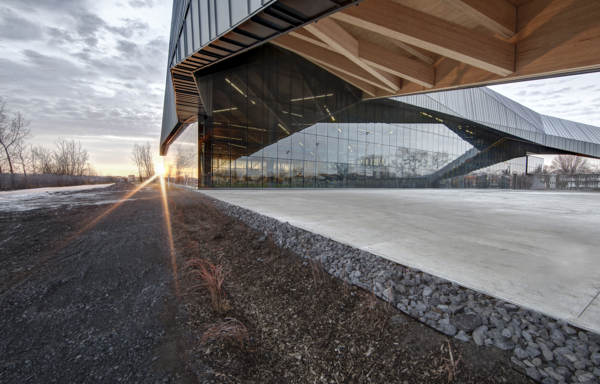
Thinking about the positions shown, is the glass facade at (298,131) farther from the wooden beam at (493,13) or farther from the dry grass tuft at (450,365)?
the dry grass tuft at (450,365)

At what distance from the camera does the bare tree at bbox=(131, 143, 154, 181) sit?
62844 mm

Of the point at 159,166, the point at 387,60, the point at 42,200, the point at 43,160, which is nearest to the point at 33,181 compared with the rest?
the point at 42,200

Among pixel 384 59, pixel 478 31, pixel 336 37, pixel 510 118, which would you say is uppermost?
pixel 510 118

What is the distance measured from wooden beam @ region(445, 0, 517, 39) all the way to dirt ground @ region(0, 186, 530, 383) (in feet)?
26.5

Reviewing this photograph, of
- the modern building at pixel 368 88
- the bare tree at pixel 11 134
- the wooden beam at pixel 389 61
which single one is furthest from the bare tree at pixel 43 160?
the wooden beam at pixel 389 61

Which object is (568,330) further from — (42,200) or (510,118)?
(510,118)

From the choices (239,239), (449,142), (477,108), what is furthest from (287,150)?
(477,108)

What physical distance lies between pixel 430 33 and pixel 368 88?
36.1 ft

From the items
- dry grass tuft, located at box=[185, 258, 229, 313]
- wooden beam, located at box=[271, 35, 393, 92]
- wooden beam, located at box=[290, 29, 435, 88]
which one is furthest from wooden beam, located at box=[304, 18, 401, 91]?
dry grass tuft, located at box=[185, 258, 229, 313]

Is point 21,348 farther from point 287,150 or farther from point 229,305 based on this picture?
point 287,150

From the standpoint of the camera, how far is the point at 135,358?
221 cm

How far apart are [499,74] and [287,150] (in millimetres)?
16187

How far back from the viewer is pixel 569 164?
165 feet

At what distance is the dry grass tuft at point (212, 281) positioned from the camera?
3.02 meters
